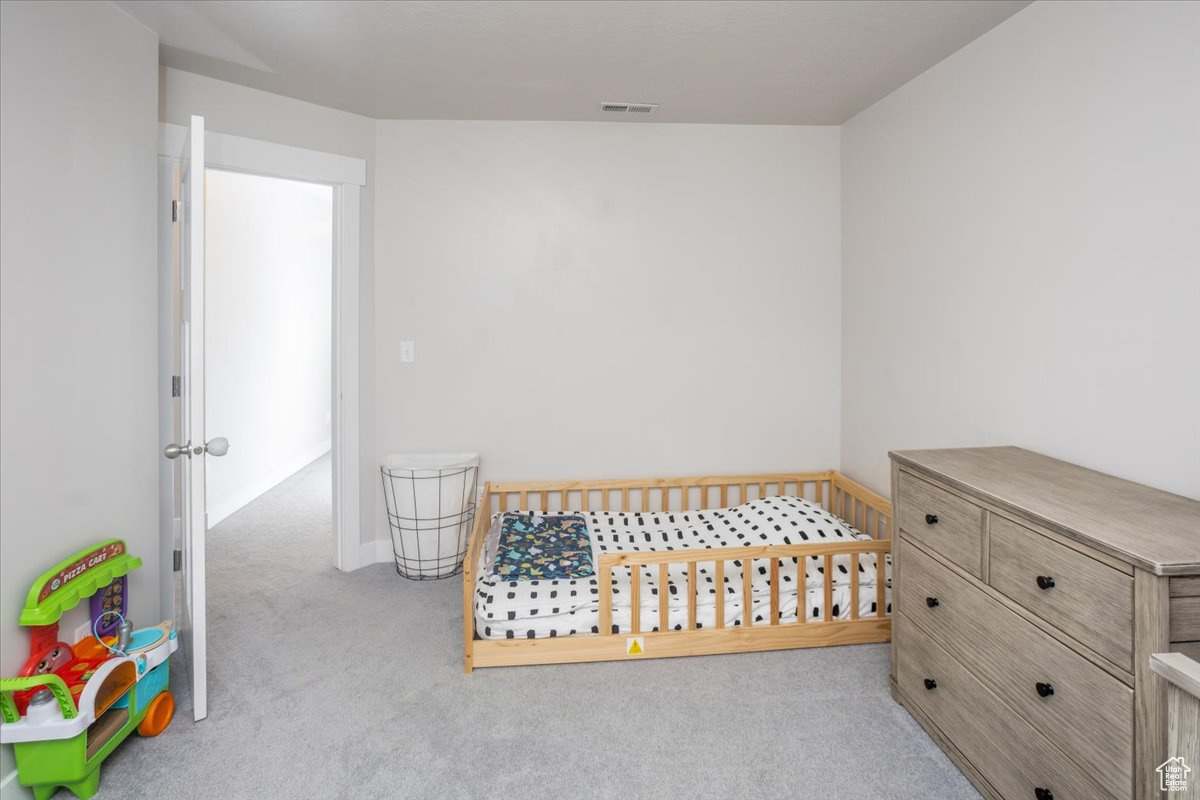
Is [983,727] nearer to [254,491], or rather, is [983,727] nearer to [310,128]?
[310,128]

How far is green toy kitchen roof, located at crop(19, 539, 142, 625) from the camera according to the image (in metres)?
1.59

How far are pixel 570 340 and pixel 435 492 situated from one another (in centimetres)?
107

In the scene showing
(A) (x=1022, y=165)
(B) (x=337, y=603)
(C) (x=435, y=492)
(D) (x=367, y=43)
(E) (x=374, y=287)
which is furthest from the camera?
(E) (x=374, y=287)

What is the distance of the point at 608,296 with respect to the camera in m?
3.32

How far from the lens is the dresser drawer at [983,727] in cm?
133

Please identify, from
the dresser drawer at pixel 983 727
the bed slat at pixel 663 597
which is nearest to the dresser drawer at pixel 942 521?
the dresser drawer at pixel 983 727

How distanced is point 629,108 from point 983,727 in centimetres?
282

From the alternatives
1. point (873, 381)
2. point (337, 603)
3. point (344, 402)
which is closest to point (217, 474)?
point (344, 402)

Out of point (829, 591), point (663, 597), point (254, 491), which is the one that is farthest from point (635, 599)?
point (254, 491)

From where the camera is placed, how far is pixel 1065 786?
1308 millimetres

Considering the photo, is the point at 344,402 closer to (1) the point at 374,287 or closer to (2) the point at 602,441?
(1) the point at 374,287

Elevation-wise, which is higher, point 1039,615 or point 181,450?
point 181,450

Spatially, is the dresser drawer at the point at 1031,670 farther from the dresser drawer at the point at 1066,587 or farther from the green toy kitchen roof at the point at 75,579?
the green toy kitchen roof at the point at 75,579

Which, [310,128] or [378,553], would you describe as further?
[378,553]
